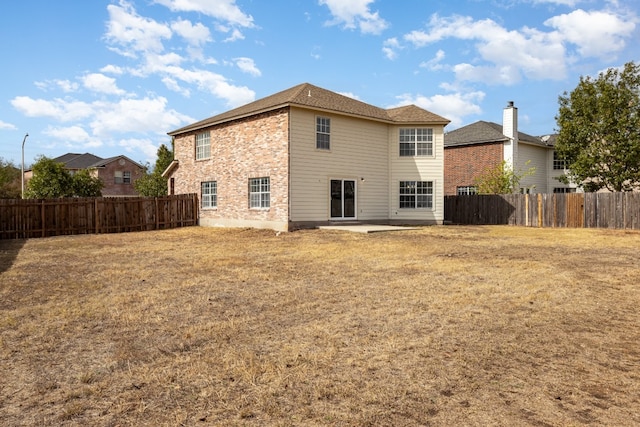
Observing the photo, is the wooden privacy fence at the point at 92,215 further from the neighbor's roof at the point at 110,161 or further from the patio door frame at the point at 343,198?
the neighbor's roof at the point at 110,161

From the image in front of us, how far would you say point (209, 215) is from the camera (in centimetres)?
2488

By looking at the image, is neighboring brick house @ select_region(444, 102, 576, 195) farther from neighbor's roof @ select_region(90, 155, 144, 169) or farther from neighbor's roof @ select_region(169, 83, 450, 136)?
neighbor's roof @ select_region(90, 155, 144, 169)

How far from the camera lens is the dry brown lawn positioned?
10.7 ft

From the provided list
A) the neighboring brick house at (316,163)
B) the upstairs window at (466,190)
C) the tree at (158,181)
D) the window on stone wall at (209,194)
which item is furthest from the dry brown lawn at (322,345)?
the tree at (158,181)

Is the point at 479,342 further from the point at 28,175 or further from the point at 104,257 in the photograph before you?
the point at 28,175

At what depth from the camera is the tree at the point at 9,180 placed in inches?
1917

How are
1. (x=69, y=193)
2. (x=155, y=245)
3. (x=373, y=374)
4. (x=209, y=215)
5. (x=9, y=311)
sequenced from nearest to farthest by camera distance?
(x=373, y=374), (x=9, y=311), (x=155, y=245), (x=209, y=215), (x=69, y=193)

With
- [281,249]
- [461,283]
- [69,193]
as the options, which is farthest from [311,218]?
[69,193]

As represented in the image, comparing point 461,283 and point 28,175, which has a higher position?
point 28,175

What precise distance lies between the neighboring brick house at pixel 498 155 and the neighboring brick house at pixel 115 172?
4130 cm

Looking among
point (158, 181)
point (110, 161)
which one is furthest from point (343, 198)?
point (110, 161)

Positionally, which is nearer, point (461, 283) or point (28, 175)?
point (461, 283)

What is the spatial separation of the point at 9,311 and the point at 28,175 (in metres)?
67.7

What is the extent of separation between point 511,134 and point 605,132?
19.4 feet
